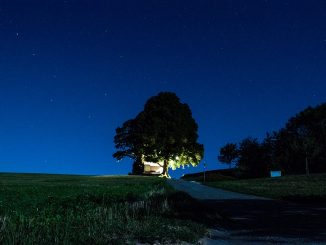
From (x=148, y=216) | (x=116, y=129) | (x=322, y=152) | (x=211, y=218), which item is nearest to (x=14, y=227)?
(x=148, y=216)

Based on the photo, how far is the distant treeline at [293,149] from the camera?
88.4 metres

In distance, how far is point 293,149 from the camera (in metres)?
88.8

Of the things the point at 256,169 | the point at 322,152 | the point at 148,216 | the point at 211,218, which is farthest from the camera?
the point at 256,169

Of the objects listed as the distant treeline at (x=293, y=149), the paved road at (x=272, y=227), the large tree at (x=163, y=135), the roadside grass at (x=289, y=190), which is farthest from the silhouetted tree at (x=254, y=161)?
the paved road at (x=272, y=227)

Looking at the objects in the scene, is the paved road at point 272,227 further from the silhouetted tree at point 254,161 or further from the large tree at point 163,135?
the silhouetted tree at point 254,161

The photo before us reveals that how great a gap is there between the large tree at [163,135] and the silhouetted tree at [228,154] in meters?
44.2

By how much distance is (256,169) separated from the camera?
10756 cm

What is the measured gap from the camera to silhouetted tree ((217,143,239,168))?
131m

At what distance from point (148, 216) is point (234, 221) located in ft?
14.5

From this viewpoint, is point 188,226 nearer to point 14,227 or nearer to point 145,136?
point 14,227

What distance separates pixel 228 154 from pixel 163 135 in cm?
5364

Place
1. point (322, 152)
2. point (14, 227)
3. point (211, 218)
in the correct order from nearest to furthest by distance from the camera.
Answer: point (14, 227), point (211, 218), point (322, 152)

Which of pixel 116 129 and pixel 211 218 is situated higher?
pixel 116 129

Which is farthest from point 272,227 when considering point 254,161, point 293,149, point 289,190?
point 254,161
